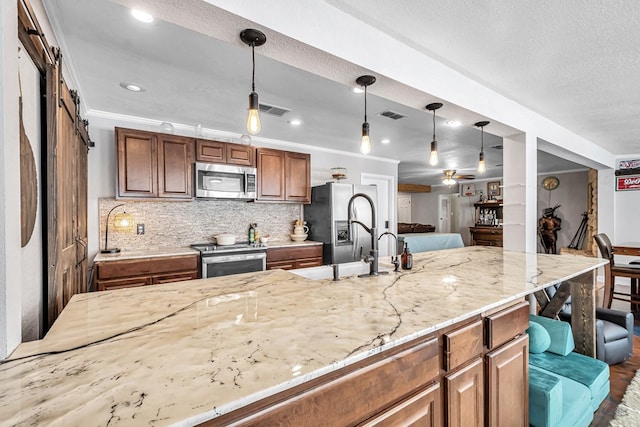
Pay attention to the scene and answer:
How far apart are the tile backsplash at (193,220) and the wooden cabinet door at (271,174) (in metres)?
0.37

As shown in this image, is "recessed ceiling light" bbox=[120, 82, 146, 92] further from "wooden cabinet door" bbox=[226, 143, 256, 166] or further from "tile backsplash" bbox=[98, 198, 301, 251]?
"tile backsplash" bbox=[98, 198, 301, 251]

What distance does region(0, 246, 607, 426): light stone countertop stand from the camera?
56 centimetres

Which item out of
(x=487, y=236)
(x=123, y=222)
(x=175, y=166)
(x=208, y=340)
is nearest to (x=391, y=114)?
(x=175, y=166)

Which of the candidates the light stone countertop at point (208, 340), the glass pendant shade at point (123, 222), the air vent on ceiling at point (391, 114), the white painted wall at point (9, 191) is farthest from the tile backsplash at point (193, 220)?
the white painted wall at point (9, 191)

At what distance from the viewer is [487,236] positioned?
8648 mm

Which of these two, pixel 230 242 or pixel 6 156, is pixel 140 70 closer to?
pixel 6 156

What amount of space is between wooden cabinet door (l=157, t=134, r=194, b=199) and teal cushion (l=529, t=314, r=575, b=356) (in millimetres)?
3610

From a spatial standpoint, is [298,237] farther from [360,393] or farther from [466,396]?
[360,393]

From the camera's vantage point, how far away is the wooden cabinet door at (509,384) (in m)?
1.23

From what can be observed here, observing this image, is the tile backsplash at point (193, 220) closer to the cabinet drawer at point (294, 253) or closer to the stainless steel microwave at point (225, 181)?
the stainless steel microwave at point (225, 181)

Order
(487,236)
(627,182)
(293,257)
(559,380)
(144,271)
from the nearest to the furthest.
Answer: (559,380) → (144,271) → (293,257) → (627,182) → (487,236)

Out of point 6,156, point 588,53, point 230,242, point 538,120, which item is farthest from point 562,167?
point 6,156

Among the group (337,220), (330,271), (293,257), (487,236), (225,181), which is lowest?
(487,236)

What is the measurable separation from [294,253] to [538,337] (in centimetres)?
285
